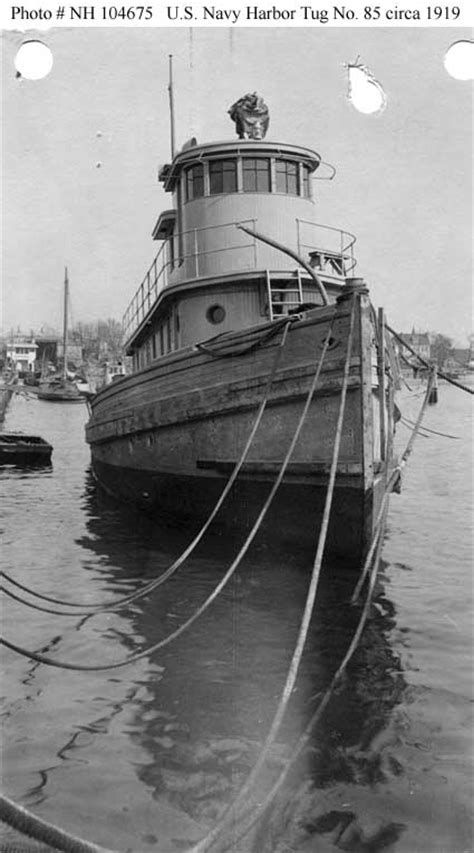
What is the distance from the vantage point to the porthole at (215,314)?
454 inches

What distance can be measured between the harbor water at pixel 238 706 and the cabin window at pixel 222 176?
585cm

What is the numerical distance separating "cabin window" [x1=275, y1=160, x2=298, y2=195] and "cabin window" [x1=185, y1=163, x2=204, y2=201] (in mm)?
1220

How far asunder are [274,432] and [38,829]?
6.43 metres

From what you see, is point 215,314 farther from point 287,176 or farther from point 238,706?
point 238,706

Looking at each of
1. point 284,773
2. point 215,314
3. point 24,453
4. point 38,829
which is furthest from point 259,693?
point 24,453

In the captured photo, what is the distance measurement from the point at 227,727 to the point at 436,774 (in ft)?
4.25

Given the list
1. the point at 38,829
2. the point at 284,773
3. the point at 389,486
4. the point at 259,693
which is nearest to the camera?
the point at 38,829

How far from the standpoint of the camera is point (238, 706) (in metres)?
5.19

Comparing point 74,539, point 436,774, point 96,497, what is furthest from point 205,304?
point 436,774

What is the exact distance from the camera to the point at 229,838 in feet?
11.6

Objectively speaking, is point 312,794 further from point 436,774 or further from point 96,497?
point 96,497

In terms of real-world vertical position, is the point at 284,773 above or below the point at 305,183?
below

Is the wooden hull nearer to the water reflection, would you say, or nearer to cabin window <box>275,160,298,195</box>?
the water reflection

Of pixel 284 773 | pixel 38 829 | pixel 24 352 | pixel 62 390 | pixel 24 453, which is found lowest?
pixel 284 773
